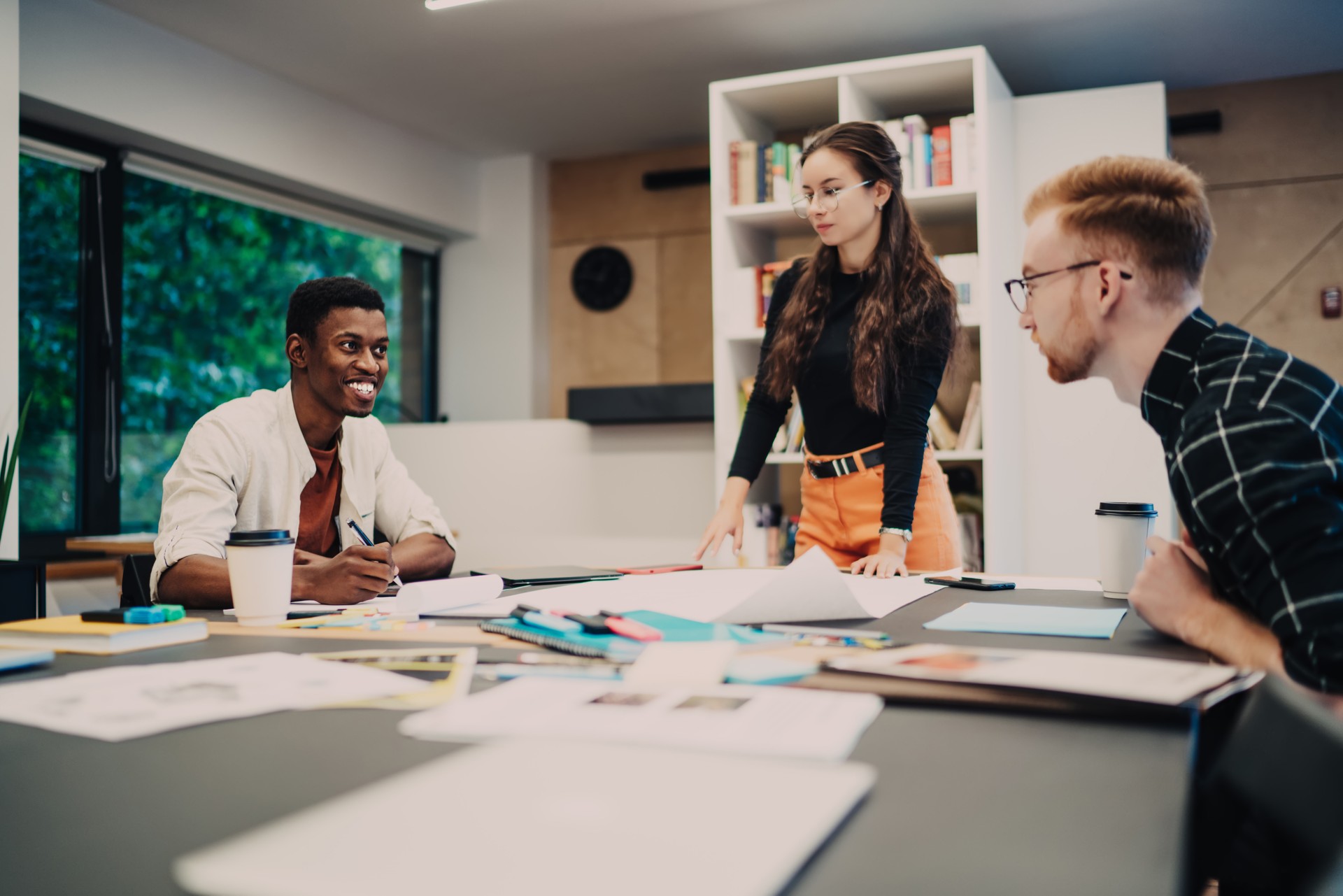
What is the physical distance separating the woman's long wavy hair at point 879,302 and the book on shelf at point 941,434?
1.51 m

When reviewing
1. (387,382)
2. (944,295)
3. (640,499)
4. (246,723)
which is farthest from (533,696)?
(387,382)

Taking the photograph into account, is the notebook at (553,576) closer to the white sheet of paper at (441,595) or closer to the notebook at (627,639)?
the white sheet of paper at (441,595)

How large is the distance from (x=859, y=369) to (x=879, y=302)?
15 cm

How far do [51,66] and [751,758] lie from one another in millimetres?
3814

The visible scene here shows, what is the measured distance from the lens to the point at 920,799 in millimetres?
516

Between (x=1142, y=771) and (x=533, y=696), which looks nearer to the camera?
(x=1142, y=771)

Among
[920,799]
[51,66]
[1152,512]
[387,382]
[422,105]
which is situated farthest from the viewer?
[387,382]

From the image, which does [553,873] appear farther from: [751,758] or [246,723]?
[246,723]

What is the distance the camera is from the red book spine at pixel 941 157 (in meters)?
3.51

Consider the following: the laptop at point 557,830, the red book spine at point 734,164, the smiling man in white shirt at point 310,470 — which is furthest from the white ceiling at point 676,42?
the laptop at point 557,830

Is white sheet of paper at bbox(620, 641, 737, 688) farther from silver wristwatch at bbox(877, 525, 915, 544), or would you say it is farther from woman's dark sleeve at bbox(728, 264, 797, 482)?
woman's dark sleeve at bbox(728, 264, 797, 482)

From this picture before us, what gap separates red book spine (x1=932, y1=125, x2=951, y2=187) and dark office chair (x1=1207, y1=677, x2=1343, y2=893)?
3.23m

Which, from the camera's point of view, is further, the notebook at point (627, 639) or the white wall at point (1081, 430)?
the white wall at point (1081, 430)

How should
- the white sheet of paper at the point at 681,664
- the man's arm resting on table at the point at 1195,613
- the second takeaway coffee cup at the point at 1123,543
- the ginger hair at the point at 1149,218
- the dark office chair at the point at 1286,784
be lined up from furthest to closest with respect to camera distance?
the second takeaway coffee cup at the point at 1123,543
the ginger hair at the point at 1149,218
the man's arm resting on table at the point at 1195,613
the white sheet of paper at the point at 681,664
the dark office chair at the point at 1286,784
